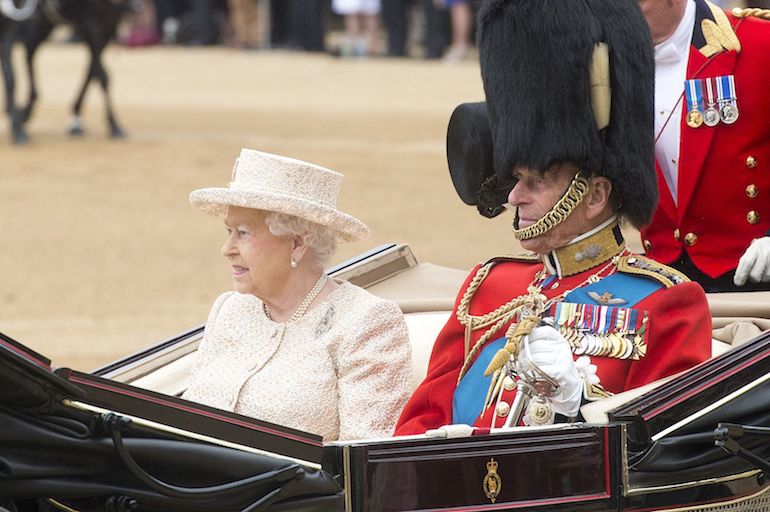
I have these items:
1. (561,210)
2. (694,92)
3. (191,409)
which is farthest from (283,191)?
(694,92)

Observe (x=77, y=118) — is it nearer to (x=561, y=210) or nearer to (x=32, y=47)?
(x=32, y=47)

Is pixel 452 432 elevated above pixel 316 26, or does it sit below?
above

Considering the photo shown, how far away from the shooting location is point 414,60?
1748 cm

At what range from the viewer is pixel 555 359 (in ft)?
7.94

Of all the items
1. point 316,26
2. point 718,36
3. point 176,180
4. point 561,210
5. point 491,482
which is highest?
point 718,36

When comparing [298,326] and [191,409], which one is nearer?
[191,409]

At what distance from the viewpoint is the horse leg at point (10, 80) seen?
1088 centimetres

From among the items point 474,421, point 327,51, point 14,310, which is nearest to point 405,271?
point 474,421

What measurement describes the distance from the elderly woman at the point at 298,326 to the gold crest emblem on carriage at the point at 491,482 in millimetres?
487

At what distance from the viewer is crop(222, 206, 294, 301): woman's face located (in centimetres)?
293

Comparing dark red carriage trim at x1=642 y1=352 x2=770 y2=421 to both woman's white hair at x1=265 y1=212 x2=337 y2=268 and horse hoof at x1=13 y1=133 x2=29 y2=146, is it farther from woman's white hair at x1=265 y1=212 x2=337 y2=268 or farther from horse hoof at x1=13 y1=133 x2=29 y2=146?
horse hoof at x1=13 y1=133 x2=29 y2=146

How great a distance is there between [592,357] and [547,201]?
276mm

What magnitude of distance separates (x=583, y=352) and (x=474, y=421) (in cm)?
24

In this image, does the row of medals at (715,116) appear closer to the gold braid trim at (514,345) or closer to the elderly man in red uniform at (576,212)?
the elderly man in red uniform at (576,212)
